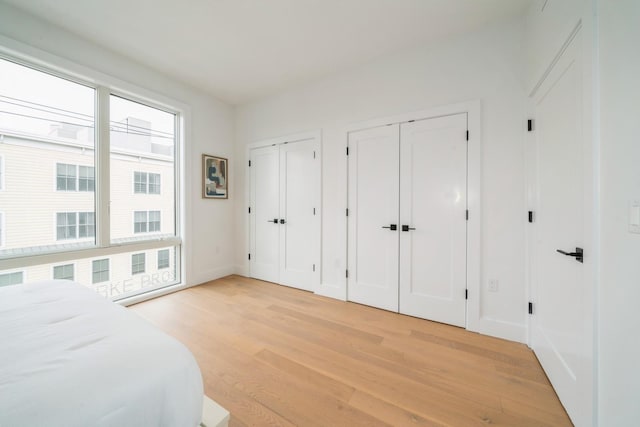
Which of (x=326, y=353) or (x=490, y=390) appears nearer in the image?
(x=490, y=390)

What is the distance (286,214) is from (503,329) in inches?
110

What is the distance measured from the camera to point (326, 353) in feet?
6.11

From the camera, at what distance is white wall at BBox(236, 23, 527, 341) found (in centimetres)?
205

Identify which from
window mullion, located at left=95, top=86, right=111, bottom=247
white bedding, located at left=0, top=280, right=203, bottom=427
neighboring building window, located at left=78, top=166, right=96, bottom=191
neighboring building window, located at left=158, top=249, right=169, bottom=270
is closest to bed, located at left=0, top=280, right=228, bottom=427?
white bedding, located at left=0, top=280, right=203, bottom=427

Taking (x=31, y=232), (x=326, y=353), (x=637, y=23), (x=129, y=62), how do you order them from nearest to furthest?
1. (x=637, y=23)
2. (x=326, y=353)
3. (x=31, y=232)
4. (x=129, y=62)

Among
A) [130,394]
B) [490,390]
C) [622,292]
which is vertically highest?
[622,292]

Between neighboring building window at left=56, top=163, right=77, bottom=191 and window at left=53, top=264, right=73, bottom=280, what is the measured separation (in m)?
0.81

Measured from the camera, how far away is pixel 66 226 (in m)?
2.41

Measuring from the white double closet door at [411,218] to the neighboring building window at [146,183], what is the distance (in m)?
2.64

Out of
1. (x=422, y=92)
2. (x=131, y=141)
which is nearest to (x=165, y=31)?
(x=131, y=141)

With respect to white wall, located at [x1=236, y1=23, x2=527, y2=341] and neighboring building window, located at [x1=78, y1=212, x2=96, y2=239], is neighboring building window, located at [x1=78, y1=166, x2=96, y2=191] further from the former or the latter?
white wall, located at [x1=236, y1=23, x2=527, y2=341]

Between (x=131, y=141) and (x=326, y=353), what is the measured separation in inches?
131

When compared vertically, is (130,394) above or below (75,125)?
below

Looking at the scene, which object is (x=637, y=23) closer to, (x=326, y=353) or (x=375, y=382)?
(x=375, y=382)
